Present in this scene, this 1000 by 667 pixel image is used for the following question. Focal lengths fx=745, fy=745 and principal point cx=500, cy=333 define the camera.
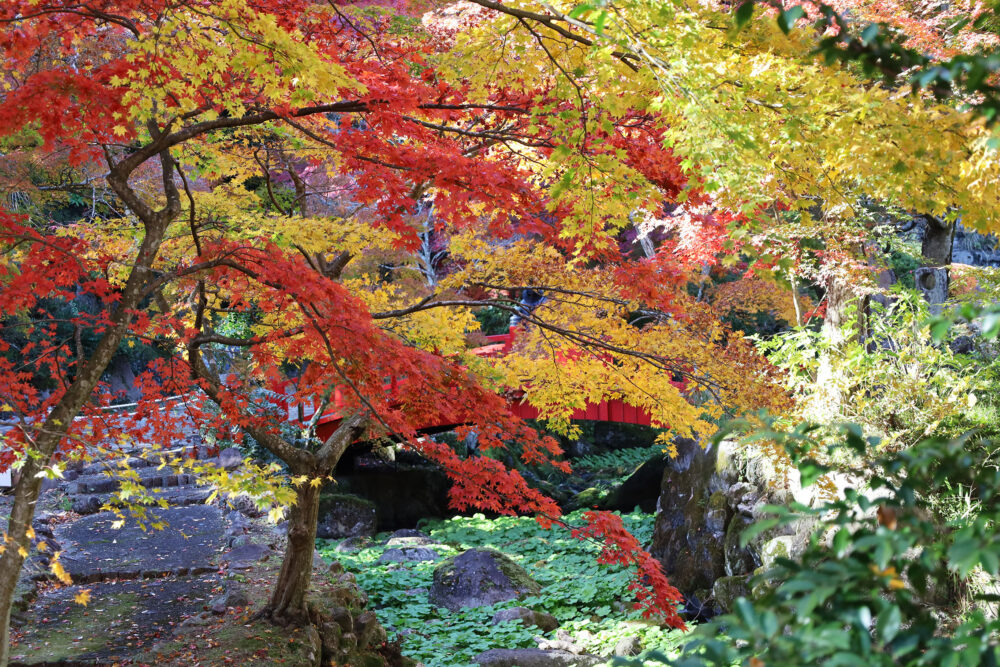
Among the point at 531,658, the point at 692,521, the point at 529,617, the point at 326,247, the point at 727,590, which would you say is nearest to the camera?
the point at 326,247

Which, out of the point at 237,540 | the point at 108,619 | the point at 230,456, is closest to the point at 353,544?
the point at 230,456

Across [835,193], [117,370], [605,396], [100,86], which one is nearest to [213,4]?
[100,86]

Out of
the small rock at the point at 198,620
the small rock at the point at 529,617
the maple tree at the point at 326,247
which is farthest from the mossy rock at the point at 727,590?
the small rock at the point at 198,620

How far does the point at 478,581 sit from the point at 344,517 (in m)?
4.29

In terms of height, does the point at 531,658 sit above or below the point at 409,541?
above

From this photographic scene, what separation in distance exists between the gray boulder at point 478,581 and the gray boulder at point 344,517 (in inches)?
140

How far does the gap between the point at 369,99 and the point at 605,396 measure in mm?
3758

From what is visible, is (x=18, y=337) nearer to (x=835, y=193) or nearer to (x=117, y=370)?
(x=117, y=370)

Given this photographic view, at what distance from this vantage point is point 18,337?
1508 centimetres

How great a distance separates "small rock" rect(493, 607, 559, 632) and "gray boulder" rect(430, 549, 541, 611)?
426mm

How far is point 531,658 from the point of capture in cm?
682

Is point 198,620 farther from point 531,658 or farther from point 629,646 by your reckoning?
point 629,646

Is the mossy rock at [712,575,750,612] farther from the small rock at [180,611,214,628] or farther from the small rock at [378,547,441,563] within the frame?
the small rock at [180,611,214,628]

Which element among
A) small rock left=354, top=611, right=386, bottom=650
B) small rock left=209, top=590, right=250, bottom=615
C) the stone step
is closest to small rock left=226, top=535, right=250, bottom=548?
the stone step
